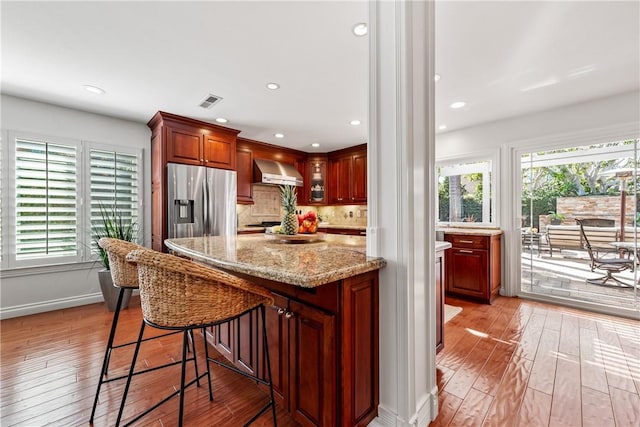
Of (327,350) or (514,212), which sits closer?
(327,350)

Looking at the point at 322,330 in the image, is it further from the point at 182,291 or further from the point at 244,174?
the point at 244,174

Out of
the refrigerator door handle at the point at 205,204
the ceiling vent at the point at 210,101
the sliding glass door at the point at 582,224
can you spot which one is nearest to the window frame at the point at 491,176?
the sliding glass door at the point at 582,224

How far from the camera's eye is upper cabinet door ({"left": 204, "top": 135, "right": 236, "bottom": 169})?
148 inches

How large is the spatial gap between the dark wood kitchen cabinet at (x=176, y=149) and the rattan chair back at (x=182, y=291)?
2.58 meters

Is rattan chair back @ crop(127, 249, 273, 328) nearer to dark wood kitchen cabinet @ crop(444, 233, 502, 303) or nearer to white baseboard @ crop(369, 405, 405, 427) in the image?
white baseboard @ crop(369, 405, 405, 427)

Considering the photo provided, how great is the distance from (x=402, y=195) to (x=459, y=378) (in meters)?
1.46

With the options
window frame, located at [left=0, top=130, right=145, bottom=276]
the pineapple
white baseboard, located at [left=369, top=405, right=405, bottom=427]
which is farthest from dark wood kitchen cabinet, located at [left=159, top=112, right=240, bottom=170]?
white baseboard, located at [left=369, top=405, right=405, bottom=427]

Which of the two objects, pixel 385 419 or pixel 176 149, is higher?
pixel 176 149

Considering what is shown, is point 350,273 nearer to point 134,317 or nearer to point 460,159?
point 134,317

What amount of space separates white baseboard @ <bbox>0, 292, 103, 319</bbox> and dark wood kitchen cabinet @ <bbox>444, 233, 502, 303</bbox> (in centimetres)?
473

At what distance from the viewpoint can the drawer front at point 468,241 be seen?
3.40m

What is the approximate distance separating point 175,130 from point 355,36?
264 cm

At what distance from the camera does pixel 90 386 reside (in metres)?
1.78

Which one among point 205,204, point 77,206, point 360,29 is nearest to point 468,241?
point 360,29
